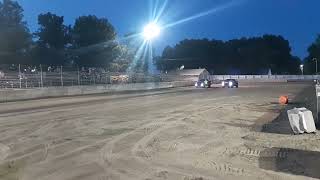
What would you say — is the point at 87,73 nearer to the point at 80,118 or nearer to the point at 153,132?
the point at 80,118

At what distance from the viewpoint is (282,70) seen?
595 ft

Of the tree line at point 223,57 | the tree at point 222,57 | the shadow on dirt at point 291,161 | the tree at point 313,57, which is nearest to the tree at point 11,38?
the shadow on dirt at point 291,161

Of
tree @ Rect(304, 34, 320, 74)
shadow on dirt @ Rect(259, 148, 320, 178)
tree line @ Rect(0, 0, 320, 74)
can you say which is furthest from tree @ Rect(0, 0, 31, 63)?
tree @ Rect(304, 34, 320, 74)

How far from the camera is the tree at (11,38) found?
221 ft

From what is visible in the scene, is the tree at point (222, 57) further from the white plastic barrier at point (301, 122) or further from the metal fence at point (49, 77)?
the white plastic barrier at point (301, 122)

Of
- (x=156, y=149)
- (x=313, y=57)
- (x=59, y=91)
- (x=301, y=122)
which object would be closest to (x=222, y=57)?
(x=313, y=57)

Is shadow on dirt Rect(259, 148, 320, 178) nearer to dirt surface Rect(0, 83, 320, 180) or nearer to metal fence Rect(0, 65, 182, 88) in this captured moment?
dirt surface Rect(0, 83, 320, 180)

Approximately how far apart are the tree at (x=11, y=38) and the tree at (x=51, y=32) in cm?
995

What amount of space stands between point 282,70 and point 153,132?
172897mm

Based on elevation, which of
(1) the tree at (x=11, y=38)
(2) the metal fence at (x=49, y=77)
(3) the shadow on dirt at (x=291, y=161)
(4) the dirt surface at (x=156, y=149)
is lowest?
(4) the dirt surface at (x=156, y=149)

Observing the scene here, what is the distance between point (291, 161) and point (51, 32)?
79.6 meters

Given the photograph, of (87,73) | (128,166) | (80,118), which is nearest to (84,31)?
(87,73)

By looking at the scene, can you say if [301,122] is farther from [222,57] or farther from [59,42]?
[222,57]

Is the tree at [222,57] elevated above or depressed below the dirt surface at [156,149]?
above
